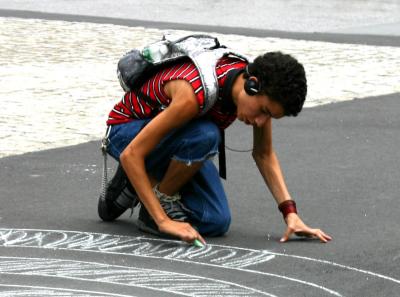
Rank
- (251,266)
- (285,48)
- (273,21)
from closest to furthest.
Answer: (251,266), (285,48), (273,21)

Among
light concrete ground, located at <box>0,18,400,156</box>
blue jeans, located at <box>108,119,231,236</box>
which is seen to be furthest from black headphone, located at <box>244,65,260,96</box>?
light concrete ground, located at <box>0,18,400,156</box>

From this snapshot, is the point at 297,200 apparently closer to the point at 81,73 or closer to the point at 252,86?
the point at 252,86

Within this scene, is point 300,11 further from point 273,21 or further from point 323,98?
point 323,98

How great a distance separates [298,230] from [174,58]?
102 centimetres

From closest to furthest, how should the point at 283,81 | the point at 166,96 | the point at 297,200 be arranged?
the point at 283,81 → the point at 166,96 → the point at 297,200

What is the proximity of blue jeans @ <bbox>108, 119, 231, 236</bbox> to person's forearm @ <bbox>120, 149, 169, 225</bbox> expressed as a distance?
23cm

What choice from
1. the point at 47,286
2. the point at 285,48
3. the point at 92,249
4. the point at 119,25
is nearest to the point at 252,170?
the point at 92,249

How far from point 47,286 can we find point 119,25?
1365 centimetres

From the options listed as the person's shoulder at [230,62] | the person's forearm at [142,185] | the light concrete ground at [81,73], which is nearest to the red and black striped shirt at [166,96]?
the person's shoulder at [230,62]

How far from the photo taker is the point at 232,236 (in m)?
6.12

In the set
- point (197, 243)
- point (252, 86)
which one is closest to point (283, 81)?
point (252, 86)

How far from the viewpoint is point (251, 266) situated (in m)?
5.52

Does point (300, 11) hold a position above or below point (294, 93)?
below

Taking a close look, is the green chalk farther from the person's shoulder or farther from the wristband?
the person's shoulder
